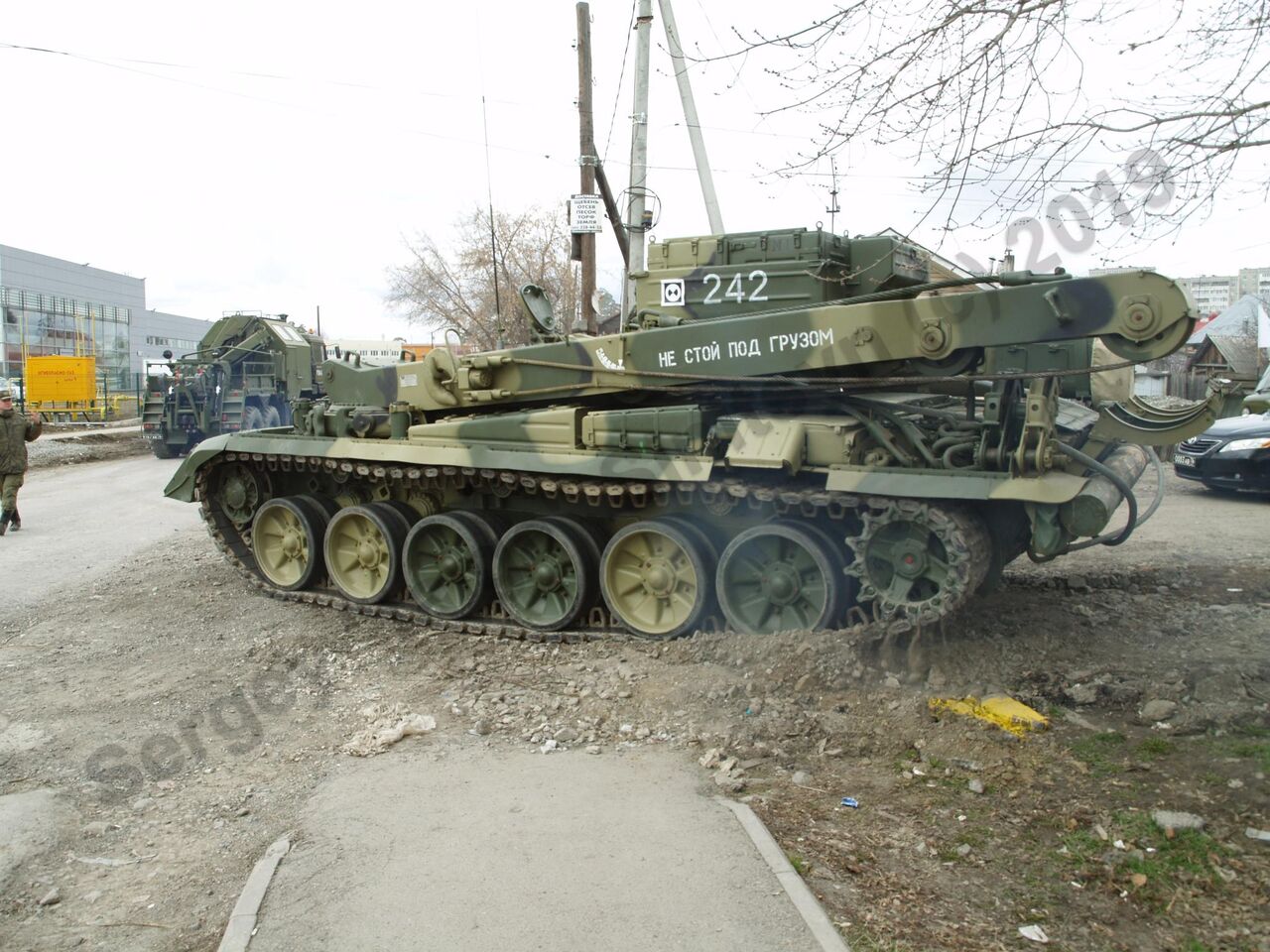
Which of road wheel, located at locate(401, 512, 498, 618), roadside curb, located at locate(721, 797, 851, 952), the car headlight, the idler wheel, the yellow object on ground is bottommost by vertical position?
roadside curb, located at locate(721, 797, 851, 952)

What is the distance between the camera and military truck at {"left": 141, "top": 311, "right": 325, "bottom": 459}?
78.2 feet

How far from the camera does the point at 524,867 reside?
13.3 feet

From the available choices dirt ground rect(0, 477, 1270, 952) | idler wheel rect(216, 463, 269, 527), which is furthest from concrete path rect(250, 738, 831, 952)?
idler wheel rect(216, 463, 269, 527)

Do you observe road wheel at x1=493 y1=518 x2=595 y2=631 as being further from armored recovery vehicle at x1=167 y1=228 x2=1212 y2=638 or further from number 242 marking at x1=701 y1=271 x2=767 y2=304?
number 242 marking at x1=701 y1=271 x2=767 y2=304

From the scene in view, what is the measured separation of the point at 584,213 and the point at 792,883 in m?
12.3

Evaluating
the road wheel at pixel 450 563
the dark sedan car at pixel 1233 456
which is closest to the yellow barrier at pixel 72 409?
the road wheel at pixel 450 563

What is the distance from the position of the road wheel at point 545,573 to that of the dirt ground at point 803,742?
35 centimetres

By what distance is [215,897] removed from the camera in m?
4.11

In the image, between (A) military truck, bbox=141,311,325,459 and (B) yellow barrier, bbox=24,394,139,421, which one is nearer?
(A) military truck, bbox=141,311,325,459

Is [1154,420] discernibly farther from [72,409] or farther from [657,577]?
[72,409]

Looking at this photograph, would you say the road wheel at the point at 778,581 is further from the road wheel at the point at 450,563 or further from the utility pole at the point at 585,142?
the utility pole at the point at 585,142

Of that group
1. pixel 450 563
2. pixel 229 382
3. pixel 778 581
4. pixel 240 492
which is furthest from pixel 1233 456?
pixel 229 382

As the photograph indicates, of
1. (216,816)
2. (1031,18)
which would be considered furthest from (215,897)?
(1031,18)

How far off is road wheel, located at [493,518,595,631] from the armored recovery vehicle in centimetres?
2
